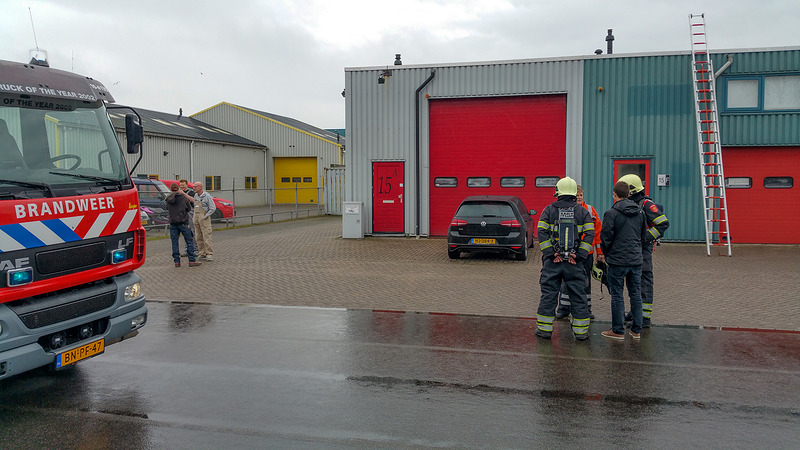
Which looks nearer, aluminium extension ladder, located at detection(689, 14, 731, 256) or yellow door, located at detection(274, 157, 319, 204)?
aluminium extension ladder, located at detection(689, 14, 731, 256)

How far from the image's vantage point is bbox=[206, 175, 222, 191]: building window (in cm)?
3573

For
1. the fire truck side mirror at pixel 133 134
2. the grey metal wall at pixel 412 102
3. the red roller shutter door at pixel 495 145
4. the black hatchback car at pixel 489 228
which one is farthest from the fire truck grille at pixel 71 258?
the red roller shutter door at pixel 495 145

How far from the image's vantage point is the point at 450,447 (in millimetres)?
4184

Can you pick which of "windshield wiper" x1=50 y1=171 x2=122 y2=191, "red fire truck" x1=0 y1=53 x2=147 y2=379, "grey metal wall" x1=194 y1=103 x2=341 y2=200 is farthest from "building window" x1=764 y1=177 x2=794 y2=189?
"grey metal wall" x1=194 y1=103 x2=341 y2=200

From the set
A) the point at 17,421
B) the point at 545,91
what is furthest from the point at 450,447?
the point at 545,91

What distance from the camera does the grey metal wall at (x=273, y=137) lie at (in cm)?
4150

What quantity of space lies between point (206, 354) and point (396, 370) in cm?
209

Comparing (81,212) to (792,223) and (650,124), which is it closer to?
(650,124)

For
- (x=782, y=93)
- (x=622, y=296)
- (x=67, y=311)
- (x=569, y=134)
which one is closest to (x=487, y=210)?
(x=569, y=134)

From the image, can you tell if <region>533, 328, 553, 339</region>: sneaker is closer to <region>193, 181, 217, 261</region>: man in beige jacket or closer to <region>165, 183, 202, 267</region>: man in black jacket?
<region>165, 183, 202, 267</region>: man in black jacket

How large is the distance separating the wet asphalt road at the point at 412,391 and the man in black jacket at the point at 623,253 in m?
0.28

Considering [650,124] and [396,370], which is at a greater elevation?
[650,124]

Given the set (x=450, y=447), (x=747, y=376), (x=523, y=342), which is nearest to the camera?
(x=450, y=447)

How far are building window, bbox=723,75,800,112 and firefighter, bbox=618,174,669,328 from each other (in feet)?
35.2
